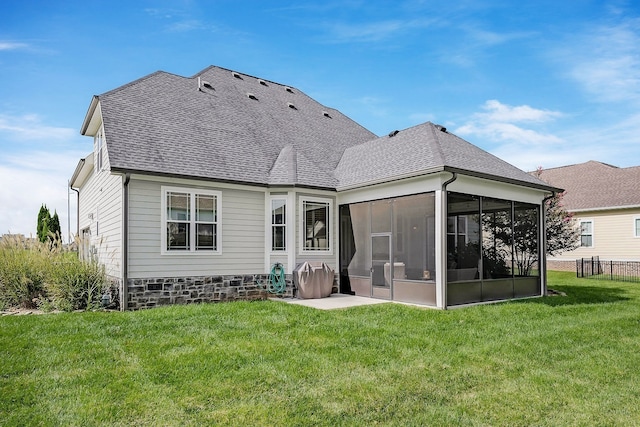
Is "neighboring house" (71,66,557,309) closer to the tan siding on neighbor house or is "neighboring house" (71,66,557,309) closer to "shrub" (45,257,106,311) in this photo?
"shrub" (45,257,106,311)

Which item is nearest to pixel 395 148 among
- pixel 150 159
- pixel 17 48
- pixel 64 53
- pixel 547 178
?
pixel 150 159

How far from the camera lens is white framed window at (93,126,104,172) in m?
12.2

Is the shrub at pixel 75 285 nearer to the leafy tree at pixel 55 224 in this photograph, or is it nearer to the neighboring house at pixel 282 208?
the neighboring house at pixel 282 208

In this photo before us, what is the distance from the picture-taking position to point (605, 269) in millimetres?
20688

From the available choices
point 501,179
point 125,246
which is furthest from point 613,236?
point 125,246

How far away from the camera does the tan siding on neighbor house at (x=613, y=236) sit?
66.1 feet

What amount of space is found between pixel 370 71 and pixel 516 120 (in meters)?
6.82

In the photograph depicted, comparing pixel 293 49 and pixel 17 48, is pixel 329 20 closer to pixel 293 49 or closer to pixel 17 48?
pixel 293 49

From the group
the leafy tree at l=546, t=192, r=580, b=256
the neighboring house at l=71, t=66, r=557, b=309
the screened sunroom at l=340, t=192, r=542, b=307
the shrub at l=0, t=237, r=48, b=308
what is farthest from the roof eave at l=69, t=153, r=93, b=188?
the leafy tree at l=546, t=192, r=580, b=256

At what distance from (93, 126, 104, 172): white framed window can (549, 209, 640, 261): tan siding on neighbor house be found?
900 inches

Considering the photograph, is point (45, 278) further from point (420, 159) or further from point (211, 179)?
point (420, 159)

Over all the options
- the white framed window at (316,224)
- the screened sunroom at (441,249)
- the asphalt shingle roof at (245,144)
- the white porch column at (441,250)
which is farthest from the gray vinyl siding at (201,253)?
the white porch column at (441,250)

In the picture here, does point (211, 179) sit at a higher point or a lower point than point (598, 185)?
lower

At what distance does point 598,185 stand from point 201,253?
2247 cm
